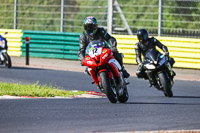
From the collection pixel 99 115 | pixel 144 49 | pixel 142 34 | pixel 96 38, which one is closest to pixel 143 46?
pixel 144 49

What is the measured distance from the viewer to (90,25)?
38.6ft

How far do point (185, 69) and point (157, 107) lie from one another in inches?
393

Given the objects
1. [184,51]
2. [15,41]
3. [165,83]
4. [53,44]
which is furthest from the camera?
[15,41]

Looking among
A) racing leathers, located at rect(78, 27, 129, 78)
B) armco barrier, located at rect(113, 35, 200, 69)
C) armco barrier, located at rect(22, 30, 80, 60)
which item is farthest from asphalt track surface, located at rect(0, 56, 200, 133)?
armco barrier, located at rect(22, 30, 80, 60)

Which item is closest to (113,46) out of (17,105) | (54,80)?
(17,105)

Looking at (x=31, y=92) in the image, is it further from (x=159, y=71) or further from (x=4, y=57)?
(x=4, y=57)

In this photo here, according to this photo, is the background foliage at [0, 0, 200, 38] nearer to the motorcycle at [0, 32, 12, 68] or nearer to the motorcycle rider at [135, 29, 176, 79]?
the motorcycle at [0, 32, 12, 68]

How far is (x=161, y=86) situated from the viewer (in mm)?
13328

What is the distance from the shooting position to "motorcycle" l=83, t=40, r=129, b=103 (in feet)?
34.8

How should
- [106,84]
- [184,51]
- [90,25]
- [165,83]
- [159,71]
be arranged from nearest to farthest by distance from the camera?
[106,84] → [90,25] → [165,83] → [159,71] → [184,51]

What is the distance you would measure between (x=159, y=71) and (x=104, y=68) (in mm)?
2748

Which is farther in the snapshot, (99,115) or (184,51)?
(184,51)

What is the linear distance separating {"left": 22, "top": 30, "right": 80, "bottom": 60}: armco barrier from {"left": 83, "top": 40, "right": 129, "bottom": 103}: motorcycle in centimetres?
1160

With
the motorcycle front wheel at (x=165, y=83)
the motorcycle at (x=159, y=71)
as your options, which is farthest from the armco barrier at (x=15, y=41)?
the motorcycle front wheel at (x=165, y=83)
